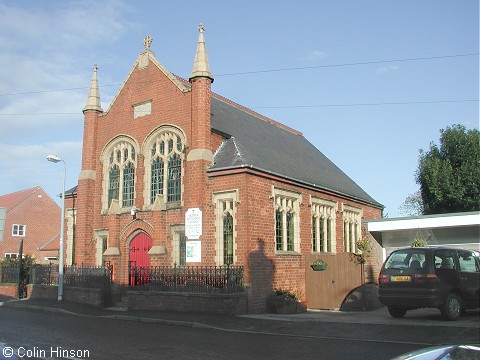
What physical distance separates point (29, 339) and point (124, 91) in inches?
560

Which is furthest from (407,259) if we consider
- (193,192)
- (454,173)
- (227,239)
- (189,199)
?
(454,173)

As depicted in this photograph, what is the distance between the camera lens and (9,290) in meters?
25.9

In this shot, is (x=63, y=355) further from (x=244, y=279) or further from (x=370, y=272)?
(x=370, y=272)

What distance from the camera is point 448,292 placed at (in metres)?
12.9

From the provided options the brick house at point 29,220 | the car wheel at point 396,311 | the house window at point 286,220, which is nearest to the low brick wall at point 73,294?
the house window at point 286,220

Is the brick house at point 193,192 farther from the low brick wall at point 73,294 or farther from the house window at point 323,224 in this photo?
the low brick wall at point 73,294

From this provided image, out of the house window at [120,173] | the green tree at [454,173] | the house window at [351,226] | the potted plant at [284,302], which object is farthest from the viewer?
the green tree at [454,173]

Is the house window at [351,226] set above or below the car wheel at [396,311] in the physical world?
above

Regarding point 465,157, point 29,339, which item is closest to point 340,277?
point 29,339

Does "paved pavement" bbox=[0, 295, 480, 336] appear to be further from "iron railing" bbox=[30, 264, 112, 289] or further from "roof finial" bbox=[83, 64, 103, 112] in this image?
"roof finial" bbox=[83, 64, 103, 112]

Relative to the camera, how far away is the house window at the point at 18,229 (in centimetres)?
5106

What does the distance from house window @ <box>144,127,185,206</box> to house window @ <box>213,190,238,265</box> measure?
6.93 feet

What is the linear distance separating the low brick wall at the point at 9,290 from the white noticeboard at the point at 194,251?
39.5ft

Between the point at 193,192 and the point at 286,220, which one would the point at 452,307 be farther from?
the point at 193,192
